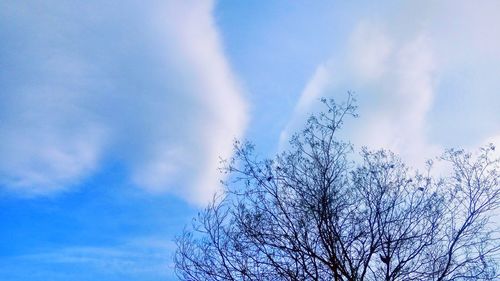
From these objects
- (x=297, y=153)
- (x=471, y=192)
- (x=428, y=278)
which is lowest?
(x=428, y=278)

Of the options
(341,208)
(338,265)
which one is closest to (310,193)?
(341,208)

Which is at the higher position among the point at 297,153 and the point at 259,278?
the point at 297,153

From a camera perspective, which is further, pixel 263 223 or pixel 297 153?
pixel 297 153

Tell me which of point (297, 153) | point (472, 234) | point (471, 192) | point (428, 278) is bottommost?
point (428, 278)

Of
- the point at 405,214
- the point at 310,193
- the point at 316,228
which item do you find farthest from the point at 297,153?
the point at 405,214

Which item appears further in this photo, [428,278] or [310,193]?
[310,193]

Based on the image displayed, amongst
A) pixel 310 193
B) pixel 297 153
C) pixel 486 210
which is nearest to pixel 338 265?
pixel 310 193

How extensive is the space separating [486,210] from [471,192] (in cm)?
51

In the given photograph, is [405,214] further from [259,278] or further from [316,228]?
[259,278]

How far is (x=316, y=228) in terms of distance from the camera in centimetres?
1245

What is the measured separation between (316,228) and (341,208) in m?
0.73

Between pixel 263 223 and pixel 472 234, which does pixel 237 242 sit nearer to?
pixel 263 223

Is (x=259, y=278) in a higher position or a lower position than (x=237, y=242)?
lower

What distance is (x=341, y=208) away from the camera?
12.6 metres
